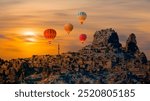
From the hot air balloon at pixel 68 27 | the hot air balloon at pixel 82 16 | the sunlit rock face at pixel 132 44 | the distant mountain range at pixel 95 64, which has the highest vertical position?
the hot air balloon at pixel 82 16

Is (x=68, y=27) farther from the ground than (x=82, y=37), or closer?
farther from the ground

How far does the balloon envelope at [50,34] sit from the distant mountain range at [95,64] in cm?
6022

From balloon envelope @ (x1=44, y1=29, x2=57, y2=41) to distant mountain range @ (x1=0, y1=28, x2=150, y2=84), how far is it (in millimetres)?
60218

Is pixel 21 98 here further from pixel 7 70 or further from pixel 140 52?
pixel 7 70

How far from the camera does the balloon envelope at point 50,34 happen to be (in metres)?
87.2

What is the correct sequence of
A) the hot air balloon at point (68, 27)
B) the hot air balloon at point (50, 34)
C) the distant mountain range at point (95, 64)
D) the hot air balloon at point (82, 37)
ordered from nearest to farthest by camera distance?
the hot air balloon at point (50, 34), the hot air balloon at point (68, 27), the hot air balloon at point (82, 37), the distant mountain range at point (95, 64)

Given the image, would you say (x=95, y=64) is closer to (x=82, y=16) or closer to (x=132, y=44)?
(x=132, y=44)

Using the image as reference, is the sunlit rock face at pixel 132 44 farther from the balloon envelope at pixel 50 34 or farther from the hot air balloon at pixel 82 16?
the balloon envelope at pixel 50 34

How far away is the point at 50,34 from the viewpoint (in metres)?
87.8

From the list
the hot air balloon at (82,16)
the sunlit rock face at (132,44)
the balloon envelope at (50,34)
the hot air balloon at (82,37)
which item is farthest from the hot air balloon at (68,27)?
the sunlit rock face at (132,44)

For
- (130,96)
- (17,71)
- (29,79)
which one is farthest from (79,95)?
(17,71)

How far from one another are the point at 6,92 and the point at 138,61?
398 ft

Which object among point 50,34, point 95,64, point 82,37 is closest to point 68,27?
point 50,34

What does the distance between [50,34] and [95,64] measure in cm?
8066
